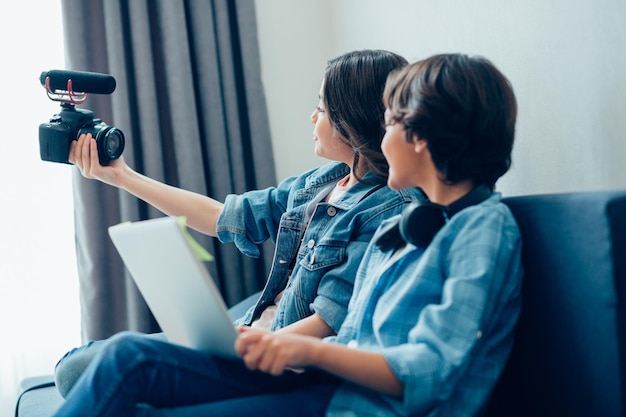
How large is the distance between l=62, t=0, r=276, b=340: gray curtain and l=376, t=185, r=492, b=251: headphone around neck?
150 cm

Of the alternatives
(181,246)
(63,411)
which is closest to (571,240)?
(181,246)

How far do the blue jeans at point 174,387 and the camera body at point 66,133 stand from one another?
71 centimetres

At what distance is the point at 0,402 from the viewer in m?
2.41

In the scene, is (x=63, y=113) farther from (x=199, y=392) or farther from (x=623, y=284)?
(x=623, y=284)

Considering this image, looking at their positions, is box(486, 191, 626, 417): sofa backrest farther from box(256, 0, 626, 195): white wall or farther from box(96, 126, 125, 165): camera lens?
box(96, 126, 125, 165): camera lens

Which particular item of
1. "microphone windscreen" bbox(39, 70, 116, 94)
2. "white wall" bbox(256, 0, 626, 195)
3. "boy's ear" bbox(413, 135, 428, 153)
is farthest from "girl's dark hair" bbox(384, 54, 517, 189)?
"microphone windscreen" bbox(39, 70, 116, 94)

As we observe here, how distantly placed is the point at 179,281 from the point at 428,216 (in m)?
0.37

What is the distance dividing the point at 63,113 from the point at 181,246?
792 millimetres

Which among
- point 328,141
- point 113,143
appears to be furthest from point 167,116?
point 328,141

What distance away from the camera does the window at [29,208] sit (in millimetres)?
2404

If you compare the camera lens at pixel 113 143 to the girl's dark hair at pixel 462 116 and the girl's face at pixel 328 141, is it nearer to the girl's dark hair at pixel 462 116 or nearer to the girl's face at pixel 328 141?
the girl's face at pixel 328 141

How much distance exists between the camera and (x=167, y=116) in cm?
254

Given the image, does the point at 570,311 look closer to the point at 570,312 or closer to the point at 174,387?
the point at 570,312

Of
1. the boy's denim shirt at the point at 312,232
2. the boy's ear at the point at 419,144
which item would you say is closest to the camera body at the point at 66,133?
the boy's denim shirt at the point at 312,232
